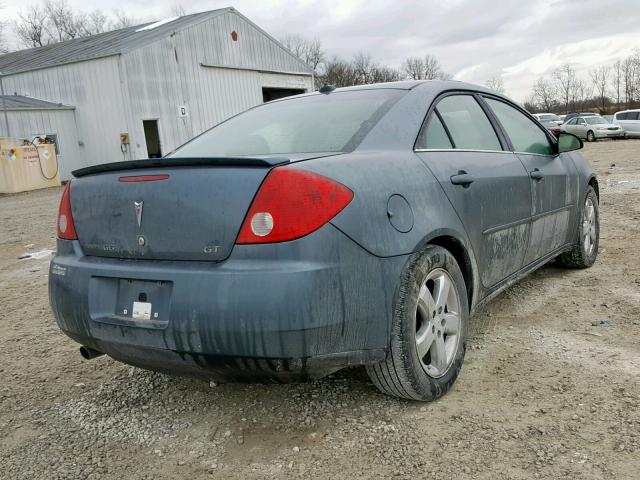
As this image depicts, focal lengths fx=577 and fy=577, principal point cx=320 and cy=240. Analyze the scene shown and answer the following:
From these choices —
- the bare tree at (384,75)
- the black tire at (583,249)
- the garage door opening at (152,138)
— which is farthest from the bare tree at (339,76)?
the black tire at (583,249)

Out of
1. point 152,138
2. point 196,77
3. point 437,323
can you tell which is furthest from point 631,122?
point 437,323

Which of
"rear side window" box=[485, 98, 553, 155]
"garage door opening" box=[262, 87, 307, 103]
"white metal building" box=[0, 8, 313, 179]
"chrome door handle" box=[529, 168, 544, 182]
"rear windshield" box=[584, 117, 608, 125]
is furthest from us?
"rear windshield" box=[584, 117, 608, 125]

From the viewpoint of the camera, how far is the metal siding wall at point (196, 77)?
20.7m

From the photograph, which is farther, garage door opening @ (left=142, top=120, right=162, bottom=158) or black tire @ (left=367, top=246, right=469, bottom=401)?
garage door opening @ (left=142, top=120, right=162, bottom=158)

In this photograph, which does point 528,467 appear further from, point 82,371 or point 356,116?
point 82,371

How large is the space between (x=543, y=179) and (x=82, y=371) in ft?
10.2

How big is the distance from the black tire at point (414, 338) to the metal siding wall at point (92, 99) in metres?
19.6

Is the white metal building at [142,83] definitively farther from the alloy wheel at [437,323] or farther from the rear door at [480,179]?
the alloy wheel at [437,323]

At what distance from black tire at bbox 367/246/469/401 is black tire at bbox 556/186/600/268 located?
7.44 feet

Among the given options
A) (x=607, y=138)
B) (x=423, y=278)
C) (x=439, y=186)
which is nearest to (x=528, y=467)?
(x=423, y=278)

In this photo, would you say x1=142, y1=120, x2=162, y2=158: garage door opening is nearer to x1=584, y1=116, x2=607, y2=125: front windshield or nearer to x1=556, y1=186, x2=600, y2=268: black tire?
x1=556, y1=186, x2=600, y2=268: black tire

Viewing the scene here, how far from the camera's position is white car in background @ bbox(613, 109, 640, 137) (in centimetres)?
2814

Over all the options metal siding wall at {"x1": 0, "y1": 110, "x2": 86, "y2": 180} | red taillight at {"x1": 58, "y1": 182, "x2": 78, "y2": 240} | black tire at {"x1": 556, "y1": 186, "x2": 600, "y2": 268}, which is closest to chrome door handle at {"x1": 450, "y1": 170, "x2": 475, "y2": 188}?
red taillight at {"x1": 58, "y1": 182, "x2": 78, "y2": 240}

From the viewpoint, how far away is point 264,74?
86.3ft
